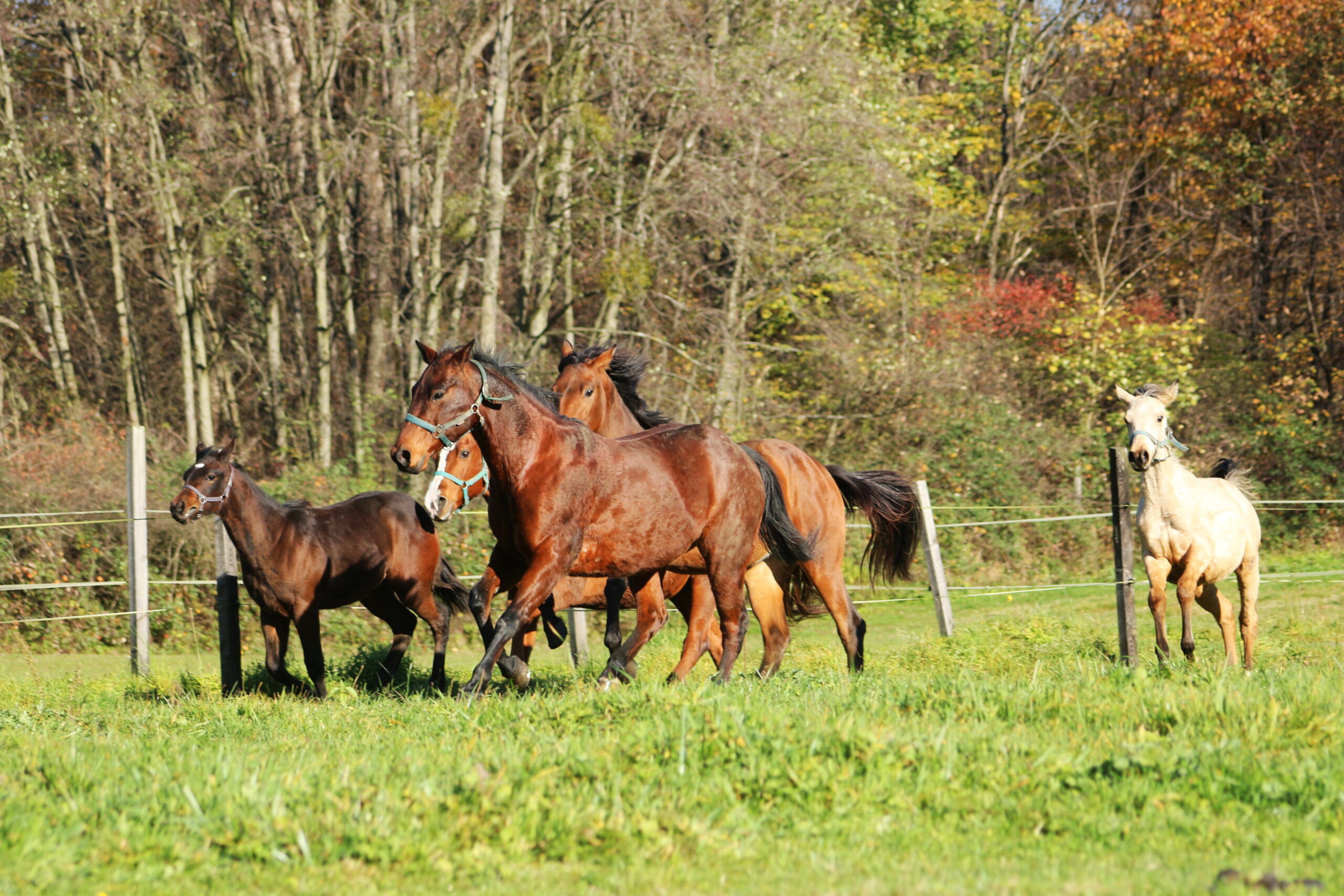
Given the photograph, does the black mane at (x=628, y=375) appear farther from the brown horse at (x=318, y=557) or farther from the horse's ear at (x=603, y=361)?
A: the brown horse at (x=318, y=557)

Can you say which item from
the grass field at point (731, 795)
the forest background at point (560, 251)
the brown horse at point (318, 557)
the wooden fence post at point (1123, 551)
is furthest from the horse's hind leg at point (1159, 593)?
the forest background at point (560, 251)

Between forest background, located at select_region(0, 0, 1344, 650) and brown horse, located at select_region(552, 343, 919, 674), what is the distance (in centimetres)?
617

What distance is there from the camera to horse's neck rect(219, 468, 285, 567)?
8656 mm

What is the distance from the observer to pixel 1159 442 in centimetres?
834

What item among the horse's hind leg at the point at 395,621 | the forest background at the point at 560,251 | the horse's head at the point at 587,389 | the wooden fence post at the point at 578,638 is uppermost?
A: the forest background at the point at 560,251

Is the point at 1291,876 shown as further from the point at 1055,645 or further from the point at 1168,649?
the point at 1055,645

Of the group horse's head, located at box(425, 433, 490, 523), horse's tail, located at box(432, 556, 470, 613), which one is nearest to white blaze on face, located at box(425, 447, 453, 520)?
horse's head, located at box(425, 433, 490, 523)

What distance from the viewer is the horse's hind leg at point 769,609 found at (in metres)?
8.48

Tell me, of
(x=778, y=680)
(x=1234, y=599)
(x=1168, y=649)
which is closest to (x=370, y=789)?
(x=778, y=680)

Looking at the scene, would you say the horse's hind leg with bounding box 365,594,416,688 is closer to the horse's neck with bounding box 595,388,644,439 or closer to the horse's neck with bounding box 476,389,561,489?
the horse's neck with bounding box 595,388,644,439

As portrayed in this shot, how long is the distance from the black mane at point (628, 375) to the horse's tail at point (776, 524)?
4.10 ft

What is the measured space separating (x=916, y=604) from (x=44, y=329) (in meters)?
14.3

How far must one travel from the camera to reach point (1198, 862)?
3895mm

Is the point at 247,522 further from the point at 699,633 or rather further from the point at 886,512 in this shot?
the point at 886,512
